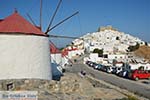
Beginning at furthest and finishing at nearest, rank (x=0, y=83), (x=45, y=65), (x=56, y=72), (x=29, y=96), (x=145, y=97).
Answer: (x=56, y=72), (x=45, y=65), (x=145, y=97), (x=0, y=83), (x=29, y=96)

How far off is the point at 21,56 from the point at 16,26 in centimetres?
240

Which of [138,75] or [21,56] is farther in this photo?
[138,75]

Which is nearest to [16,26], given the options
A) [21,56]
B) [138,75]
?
[21,56]

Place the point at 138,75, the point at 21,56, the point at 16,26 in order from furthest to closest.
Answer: the point at 138,75 → the point at 16,26 → the point at 21,56

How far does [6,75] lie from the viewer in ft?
72.0

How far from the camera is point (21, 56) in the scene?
22.3 meters

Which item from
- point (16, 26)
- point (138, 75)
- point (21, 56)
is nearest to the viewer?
point (21, 56)

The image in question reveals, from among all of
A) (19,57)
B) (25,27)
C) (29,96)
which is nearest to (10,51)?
(19,57)

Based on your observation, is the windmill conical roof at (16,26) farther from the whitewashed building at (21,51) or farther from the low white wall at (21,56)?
the low white wall at (21,56)

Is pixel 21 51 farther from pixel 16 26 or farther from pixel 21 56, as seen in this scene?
pixel 16 26

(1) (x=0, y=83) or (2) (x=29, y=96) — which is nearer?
(2) (x=29, y=96)

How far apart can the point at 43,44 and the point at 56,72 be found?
11.6 m

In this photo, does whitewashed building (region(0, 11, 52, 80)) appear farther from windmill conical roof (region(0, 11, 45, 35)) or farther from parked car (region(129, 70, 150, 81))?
parked car (region(129, 70, 150, 81))

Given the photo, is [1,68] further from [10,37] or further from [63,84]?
[63,84]
